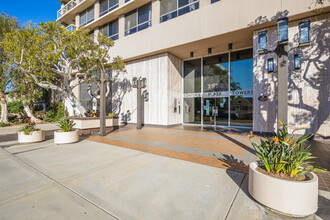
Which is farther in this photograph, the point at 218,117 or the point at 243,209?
the point at 218,117

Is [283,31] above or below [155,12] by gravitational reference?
below

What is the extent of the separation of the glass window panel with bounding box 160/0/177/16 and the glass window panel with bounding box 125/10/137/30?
9.43ft

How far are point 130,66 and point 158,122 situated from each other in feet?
19.5

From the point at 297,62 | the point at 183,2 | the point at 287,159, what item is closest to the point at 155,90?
the point at 183,2

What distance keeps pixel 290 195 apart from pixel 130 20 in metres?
16.0

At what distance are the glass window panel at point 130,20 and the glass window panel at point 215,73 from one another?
24.2 ft

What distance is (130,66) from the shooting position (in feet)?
45.7

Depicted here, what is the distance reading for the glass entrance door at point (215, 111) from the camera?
1176 cm

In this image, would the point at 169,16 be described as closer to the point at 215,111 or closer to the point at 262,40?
the point at 262,40

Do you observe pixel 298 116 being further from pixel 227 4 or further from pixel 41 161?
pixel 41 161

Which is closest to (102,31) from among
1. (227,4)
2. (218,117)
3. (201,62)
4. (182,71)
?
(182,71)

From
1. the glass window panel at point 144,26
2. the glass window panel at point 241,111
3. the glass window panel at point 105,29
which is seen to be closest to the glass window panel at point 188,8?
the glass window panel at point 144,26

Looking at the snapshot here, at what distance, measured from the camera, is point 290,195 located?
2.21 meters

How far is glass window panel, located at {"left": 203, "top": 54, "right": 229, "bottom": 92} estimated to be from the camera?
11898 mm
